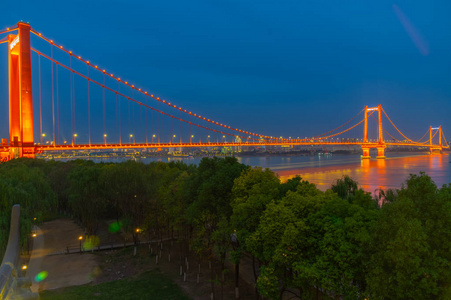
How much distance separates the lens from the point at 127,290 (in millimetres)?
17391

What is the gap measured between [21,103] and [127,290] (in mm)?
41990

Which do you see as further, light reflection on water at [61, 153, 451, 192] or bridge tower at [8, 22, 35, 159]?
light reflection on water at [61, 153, 451, 192]

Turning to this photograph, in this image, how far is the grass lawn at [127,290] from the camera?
16.5m

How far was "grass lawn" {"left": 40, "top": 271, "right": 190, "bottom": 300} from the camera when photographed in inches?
650

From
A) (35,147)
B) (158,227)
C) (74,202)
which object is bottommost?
(158,227)

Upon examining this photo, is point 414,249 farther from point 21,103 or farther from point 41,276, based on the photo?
point 21,103

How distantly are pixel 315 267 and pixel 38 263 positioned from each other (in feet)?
62.1

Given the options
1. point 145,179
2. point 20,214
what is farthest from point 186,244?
point 20,214

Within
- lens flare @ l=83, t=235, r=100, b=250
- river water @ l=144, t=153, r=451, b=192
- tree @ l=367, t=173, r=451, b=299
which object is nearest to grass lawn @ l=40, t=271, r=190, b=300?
lens flare @ l=83, t=235, r=100, b=250

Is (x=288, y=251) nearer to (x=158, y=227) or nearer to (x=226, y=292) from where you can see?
(x=226, y=292)

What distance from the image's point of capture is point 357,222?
34.5 ft

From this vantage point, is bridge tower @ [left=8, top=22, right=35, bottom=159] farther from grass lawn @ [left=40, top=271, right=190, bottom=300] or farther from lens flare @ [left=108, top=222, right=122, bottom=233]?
grass lawn @ [left=40, top=271, right=190, bottom=300]

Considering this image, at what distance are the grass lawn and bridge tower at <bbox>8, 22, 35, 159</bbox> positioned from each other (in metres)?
37.7

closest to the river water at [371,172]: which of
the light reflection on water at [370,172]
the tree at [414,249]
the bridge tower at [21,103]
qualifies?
the light reflection on water at [370,172]
